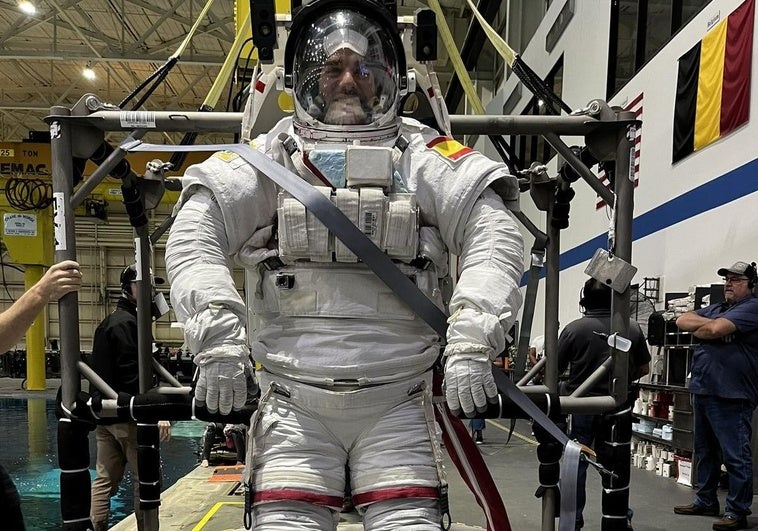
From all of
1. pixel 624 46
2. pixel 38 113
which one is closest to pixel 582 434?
pixel 624 46

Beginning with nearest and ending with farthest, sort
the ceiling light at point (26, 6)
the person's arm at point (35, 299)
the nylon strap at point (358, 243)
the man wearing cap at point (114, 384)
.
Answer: the nylon strap at point (358, 243)
the person's arm at point (35, 299)
the man wearing cap at point (114, 384)
the ceiling light at point (26, 6)

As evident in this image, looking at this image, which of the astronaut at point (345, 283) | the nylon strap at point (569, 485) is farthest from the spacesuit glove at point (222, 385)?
the nylon strap at point (569, 485)

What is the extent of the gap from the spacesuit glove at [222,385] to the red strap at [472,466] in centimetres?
63

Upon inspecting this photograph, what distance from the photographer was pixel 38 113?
59.2 feet

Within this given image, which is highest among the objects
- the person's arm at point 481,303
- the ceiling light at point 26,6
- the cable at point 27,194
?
the ceiling light at point 26,6

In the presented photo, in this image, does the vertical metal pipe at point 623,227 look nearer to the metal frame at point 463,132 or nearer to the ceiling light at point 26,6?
the metal frame at point 463,132

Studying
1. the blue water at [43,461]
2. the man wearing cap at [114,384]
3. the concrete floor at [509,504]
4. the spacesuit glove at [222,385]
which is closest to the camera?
the spacesuit glove at [222,385]

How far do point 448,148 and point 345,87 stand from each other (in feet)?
1.13

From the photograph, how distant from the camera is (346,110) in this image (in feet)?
5.73

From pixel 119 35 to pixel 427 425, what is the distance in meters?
14.7

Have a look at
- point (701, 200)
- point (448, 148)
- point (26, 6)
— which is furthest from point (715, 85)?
point (26, 6)

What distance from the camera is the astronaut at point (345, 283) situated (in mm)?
1484

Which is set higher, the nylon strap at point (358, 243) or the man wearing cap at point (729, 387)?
the nylon strap at point (358, 243)

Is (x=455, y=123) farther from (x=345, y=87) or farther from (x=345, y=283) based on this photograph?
(x=345, y=283)
